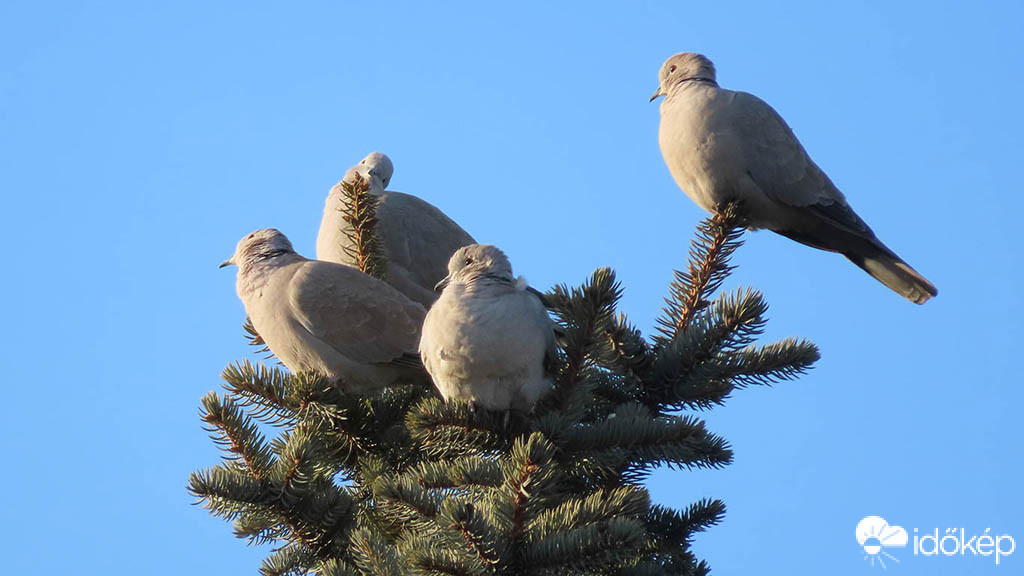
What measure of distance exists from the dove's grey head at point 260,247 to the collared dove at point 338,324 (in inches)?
8.9

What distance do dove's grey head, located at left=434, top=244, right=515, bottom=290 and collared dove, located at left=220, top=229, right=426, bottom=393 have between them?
104 cm

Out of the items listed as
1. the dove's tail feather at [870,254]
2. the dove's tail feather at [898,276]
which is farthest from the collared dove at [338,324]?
the dove's tail feather at [898,276]

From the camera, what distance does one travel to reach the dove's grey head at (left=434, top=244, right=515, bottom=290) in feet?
14.6

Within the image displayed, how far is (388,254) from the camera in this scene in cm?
679

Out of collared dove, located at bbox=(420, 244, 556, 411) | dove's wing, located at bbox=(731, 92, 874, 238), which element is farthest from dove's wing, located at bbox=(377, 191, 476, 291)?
collared dove, located at bbox=(420, 244, 556, 411)

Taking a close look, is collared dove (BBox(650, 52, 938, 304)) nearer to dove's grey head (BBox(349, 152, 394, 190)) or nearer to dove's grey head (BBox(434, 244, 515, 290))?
dove's grey head (BBox(434, 244, 515, 290))

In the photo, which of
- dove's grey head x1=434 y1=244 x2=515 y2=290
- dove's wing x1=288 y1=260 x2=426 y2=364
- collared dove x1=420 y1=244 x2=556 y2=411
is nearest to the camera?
collared dove x1=420 y1=244 x2=556 y2=411

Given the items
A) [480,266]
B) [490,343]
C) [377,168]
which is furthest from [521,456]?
[377,168]

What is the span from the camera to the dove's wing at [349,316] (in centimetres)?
546

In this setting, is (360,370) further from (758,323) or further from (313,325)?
(758,323)

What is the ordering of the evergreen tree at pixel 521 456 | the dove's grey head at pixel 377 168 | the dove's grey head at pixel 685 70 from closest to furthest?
the evergreen tree at pixel 521 456, the dove's grey head at pixel 685 70, the dove's grey head at pixel 377 168

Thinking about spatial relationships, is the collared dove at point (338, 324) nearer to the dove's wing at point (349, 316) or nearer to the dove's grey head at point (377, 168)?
the dove's wing at point (349, 316)

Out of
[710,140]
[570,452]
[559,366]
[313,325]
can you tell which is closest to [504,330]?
[559,366]

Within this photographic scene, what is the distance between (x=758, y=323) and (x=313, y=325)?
2.25m
